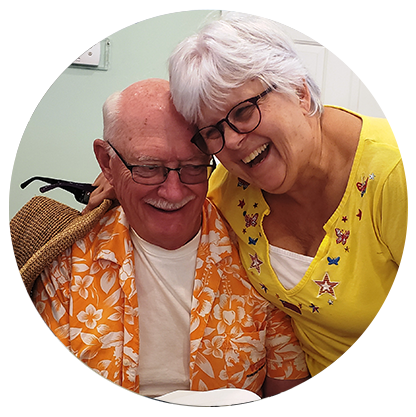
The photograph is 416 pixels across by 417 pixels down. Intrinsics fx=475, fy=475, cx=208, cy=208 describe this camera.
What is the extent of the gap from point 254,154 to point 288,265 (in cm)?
19

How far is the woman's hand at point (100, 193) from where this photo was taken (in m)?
0.70

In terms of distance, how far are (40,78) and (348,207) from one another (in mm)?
500

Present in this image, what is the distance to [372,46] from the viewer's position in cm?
73

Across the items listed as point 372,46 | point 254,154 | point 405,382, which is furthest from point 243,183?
point 405,382

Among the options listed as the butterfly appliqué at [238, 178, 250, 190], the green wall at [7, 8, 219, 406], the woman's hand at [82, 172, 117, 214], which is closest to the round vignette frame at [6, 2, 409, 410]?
the green wall at [7, 8, 219, 406]

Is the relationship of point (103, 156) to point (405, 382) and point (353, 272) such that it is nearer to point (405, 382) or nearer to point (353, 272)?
point (353, 272)

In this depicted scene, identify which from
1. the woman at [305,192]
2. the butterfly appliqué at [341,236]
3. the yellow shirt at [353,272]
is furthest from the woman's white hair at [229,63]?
the butterfly appliqué at [341,236]

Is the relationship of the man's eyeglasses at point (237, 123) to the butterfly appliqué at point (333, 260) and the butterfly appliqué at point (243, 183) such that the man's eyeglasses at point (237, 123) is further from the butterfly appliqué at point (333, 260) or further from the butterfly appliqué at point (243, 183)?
the butterfly appliqué at point (333, 260)

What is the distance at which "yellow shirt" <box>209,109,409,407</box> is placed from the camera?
69 centimetres

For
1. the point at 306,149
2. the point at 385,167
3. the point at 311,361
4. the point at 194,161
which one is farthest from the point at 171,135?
the point at 311,361

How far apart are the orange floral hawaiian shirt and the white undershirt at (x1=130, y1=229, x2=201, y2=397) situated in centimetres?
1

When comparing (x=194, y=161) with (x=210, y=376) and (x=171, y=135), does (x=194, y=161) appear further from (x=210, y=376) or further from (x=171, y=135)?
(x=210, y=376)

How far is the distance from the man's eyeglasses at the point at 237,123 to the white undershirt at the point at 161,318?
0.18 m
